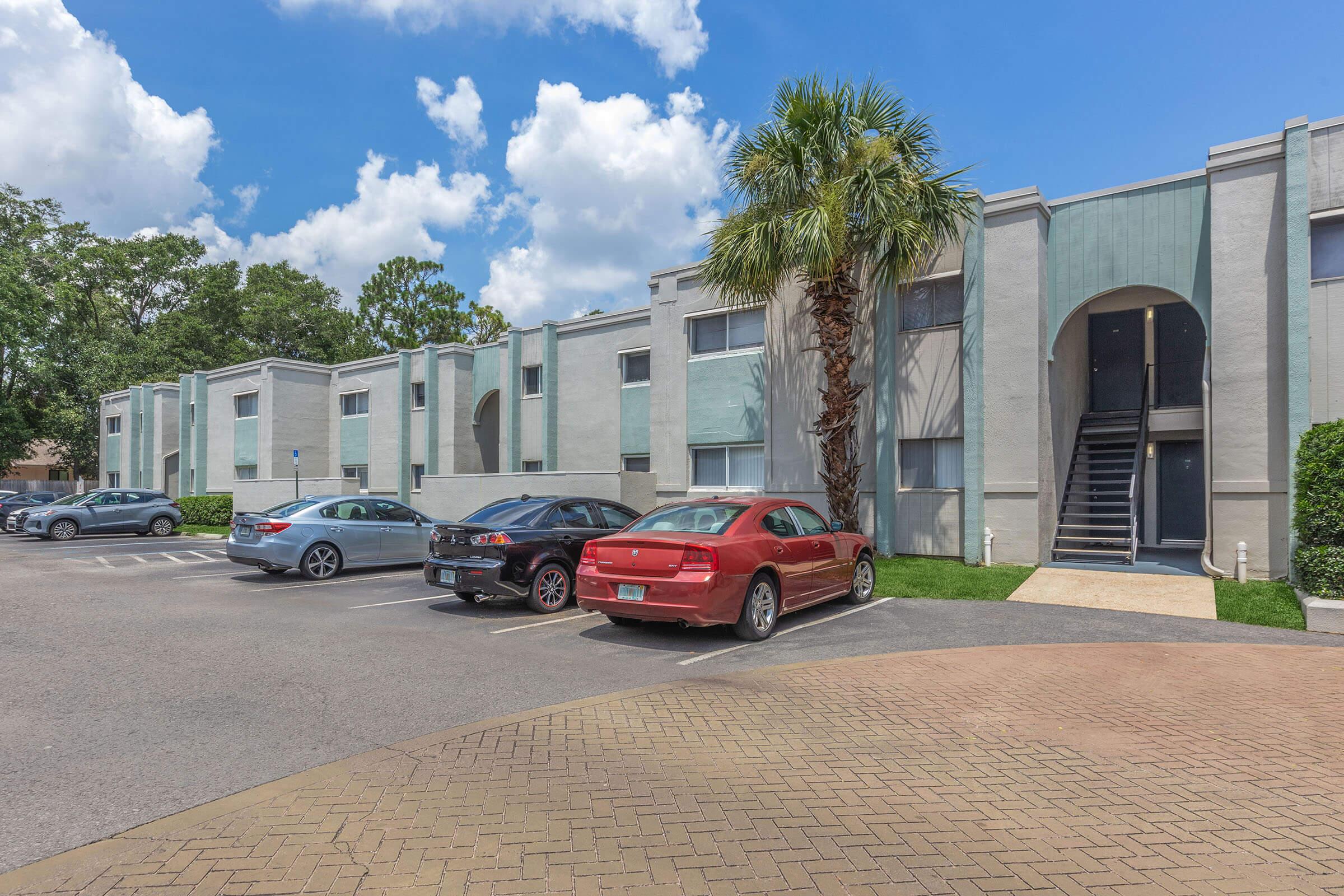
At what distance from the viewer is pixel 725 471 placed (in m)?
18.2

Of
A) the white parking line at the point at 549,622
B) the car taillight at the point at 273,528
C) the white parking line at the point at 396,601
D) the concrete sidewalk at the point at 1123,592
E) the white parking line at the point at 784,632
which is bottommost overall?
the white parking line at the point at 396,601

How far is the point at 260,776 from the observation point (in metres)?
4.60

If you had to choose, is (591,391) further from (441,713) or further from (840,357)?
(441,713)

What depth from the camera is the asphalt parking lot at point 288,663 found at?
4633 millimetres

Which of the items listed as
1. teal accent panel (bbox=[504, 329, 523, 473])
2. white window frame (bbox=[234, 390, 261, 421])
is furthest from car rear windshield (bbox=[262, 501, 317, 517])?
white window frame (bbox=[234, 390, 261, 421])

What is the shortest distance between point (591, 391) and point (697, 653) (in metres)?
15.2

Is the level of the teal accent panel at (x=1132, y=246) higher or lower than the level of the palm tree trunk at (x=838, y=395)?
higher

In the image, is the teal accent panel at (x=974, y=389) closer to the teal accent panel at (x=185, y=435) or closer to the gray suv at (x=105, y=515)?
the gray suv at (x=105, y=515)

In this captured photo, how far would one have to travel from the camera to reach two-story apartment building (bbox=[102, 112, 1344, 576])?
1199cm

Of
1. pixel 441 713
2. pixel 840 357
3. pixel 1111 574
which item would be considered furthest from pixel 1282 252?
pixel 441 713

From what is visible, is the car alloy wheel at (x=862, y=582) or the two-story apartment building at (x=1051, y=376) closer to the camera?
the car alloy wheel at (x=862, y=582)

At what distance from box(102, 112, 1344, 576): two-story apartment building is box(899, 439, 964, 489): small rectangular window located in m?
0.04

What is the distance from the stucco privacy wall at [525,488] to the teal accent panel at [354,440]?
21.4 ft

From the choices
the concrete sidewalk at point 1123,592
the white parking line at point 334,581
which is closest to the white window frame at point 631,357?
the white parking line at point 334,581
